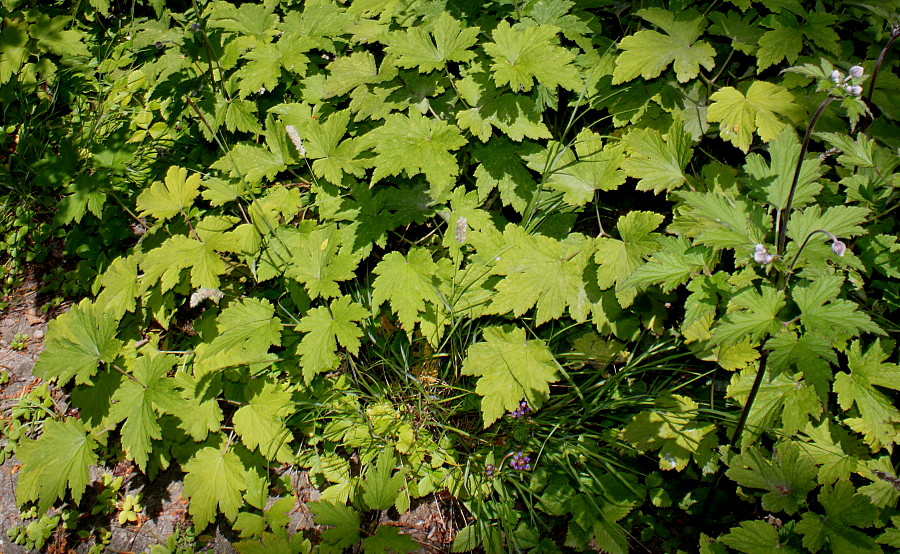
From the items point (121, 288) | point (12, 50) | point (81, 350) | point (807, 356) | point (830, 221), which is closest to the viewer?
point (807, 356)

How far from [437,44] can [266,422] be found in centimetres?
174

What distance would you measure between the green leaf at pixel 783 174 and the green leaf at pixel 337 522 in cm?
188

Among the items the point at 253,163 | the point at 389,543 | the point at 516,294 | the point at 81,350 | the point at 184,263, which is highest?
the point at 253,163

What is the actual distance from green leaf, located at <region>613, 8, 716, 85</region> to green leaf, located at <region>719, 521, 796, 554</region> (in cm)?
162

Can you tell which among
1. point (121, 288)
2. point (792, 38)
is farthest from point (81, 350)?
point (792, 38)

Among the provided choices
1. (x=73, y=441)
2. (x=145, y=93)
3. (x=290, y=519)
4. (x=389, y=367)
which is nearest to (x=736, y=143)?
(x=389, y=367)

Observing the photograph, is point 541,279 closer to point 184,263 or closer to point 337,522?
point 337,522

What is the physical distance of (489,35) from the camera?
251cm

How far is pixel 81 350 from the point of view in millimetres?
2262

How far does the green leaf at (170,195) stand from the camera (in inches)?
97.6

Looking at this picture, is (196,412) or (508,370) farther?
(196,412)

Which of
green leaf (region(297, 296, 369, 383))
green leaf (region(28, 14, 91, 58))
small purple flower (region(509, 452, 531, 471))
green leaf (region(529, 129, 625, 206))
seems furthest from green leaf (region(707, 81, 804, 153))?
green leaf (region(28, 14, 91, 58))

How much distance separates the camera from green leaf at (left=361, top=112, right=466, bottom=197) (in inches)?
82.7

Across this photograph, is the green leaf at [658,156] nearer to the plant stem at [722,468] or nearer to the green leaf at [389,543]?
the plant stem at [722,468]
